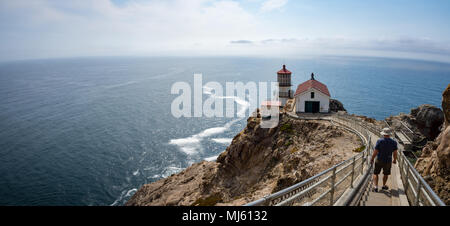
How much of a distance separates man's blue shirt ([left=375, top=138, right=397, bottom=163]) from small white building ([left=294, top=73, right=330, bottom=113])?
1088 inches

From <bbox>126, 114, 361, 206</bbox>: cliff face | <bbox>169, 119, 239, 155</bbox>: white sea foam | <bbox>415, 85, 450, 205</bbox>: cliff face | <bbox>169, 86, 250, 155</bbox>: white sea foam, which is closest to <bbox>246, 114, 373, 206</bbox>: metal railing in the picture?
<bbox>415, 85, 450, 205</bbox>: cliff face

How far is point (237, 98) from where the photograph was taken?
359 ft

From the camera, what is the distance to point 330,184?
26.5ft

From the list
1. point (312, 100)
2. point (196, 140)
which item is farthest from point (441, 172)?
point (196, 140)

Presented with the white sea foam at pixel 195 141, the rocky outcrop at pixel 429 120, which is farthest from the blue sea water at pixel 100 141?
the rocky outcrop at pixel 429 120

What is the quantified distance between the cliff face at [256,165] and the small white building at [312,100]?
4.47 meters

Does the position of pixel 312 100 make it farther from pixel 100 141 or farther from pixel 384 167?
pixel 100 141

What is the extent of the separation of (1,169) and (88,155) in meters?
15.1

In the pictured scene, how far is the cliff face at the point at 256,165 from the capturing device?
82.6 ft

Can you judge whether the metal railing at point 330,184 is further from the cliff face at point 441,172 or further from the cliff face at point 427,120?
the cliff face at point 427,120

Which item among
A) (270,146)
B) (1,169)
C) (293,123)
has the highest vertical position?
(293,123)

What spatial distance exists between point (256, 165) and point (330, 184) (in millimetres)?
25765

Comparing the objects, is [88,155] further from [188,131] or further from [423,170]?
[423,170]
